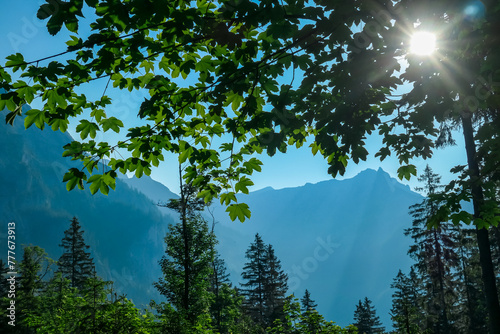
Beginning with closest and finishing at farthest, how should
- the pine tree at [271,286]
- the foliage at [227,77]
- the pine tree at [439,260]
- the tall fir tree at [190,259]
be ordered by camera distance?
1. the foliage at [227,77]
2. the tall fir tree at [190,259]
3. the pine tree at [439,260]
4. the pine tree at [271,286]

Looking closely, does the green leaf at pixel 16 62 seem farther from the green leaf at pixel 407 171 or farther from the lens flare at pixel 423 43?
the green leaf at pixel 407 171

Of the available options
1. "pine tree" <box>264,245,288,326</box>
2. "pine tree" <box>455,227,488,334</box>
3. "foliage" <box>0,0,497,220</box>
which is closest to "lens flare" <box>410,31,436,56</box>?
"foliage" <box>0,0,497,220</box>

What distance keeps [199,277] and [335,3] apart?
66.7 ft

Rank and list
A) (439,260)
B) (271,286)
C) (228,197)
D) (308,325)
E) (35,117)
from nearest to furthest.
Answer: (35,117) < (228,197) < (308,325) < (439,260) < (271,286)

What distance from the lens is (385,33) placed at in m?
2.59

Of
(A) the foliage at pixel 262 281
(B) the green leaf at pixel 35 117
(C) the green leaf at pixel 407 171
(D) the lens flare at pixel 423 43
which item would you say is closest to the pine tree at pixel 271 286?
(A) the foliage at pixel 262 281

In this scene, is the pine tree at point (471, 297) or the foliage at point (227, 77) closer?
the foliage at point (227, 77)

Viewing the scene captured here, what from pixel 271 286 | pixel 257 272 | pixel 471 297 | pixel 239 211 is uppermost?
pixel 257 272

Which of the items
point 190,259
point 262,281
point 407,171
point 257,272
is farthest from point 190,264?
point 262,281

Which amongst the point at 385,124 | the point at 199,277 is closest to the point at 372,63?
the point at 385,124

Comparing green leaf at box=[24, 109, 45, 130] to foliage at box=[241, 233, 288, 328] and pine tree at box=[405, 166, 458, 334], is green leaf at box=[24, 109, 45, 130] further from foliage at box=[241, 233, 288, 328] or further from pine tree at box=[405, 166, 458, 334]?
foliage at box=[241, 233, 288, 328]

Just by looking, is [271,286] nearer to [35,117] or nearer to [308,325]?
[308,325]

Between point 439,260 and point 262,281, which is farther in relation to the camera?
point 262,281

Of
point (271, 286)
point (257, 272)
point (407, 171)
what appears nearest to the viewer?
point (407, 171)
